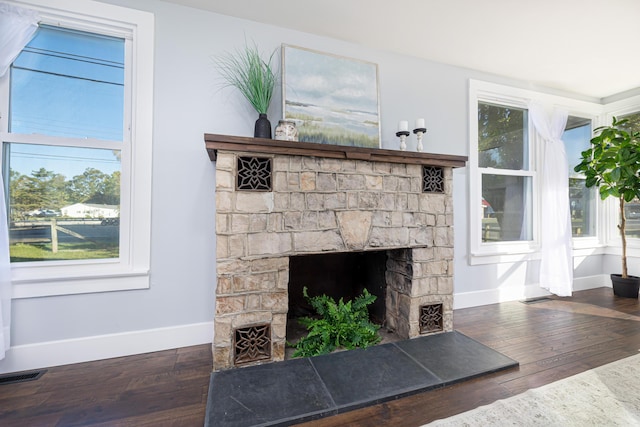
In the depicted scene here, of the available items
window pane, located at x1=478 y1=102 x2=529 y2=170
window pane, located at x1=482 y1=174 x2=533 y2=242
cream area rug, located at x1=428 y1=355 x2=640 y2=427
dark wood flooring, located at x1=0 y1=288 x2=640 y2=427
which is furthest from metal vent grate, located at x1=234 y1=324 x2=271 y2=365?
window pane, located at x1=478 y1=102 x2=529 y2=170

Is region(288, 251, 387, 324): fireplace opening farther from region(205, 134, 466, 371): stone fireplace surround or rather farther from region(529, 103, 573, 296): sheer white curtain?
region(529, 103, 573, 296): sheer white curtain

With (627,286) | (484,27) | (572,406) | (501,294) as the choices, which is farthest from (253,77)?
(627,286)

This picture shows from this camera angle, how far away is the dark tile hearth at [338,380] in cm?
132

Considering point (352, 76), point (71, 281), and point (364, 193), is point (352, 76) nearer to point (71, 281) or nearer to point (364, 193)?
point (364, 193)

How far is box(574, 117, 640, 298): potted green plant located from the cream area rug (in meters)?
2.31

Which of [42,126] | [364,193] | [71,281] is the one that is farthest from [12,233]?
[364,193]

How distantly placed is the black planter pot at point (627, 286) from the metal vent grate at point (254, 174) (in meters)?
4.32

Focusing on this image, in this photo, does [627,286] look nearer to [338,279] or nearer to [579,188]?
[579,188]

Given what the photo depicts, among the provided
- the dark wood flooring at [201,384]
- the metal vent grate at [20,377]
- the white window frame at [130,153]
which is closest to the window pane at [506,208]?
the dark wood flooring at [201,384]

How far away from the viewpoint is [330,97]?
2318 mm

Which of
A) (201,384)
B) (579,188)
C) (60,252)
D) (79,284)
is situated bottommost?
(201,384)

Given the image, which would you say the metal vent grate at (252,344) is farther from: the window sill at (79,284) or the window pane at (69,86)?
the window pane at (69,86)

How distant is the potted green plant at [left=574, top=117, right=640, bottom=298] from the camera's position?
300 centimetres

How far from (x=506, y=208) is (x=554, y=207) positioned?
1.90 ft
